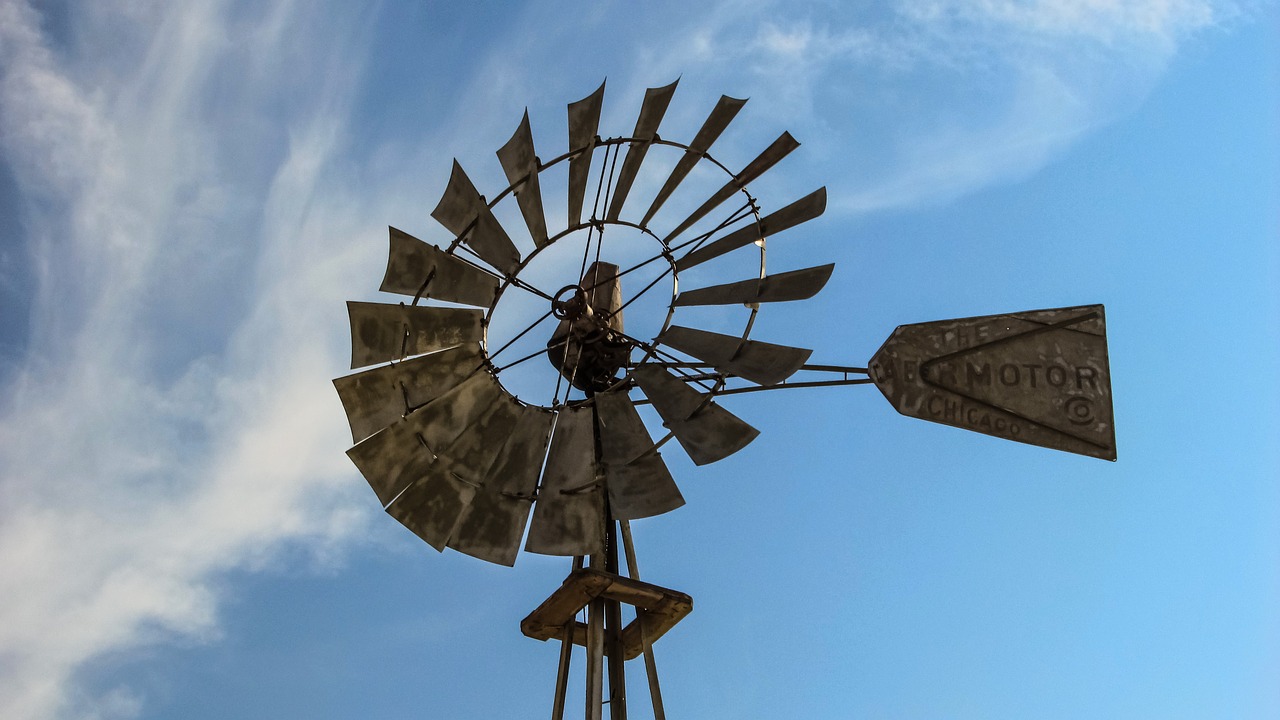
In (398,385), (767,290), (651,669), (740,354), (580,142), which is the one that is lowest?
(651,669)

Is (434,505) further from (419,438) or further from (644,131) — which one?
(644,131)

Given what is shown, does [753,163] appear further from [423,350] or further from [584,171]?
[423,350]

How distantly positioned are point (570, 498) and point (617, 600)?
1.60 ft

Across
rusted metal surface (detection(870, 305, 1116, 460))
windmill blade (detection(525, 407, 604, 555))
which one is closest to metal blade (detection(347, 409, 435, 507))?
windmill blade (detection(525, 407, 604, 555))

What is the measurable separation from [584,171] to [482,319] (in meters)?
0.91

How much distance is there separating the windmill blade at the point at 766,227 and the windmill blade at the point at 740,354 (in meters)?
0.39

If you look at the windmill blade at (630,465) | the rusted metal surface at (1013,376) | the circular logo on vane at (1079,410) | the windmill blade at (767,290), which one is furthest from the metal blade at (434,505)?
the circular logo on vane at (1079,410)

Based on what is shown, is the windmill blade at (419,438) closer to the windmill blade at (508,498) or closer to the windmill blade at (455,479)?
the windmill blade at (455,479)

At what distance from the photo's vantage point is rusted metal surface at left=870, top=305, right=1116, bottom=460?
4.62 meters

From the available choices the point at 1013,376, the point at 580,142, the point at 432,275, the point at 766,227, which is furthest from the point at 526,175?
the point at 1013,376

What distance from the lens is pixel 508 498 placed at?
511 cm

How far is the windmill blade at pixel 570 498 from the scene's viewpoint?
488 centimetres

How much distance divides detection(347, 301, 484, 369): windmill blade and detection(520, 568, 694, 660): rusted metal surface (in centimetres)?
136

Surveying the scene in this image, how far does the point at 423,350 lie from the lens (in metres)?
5.45
